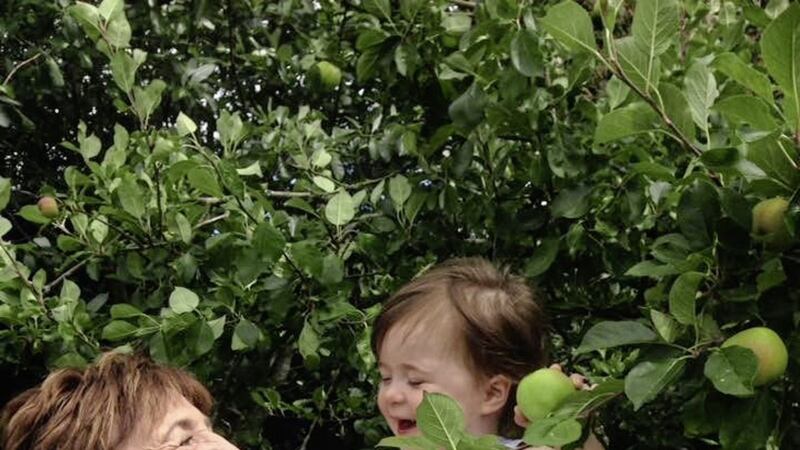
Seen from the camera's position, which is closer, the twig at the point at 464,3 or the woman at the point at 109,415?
the woman at the point at 109,415

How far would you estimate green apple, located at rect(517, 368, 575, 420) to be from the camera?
1.29 meters

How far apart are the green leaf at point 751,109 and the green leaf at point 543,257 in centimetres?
81

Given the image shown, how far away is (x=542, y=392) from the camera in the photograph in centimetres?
131

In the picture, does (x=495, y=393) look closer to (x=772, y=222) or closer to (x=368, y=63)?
(x=368, y=63)

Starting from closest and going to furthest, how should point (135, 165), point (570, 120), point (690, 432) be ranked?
point (690, 432) → point (570, 120) → point (135, 165)

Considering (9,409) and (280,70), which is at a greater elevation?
(9,409)

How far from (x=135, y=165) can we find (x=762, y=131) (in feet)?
5.25

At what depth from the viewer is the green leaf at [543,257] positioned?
194 cm

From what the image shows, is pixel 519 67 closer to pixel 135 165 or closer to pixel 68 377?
pixel 68 377

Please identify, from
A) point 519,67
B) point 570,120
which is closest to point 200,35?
point 570,120

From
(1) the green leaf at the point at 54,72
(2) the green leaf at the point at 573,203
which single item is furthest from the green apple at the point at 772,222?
(1) the green leaf at the point at 54,72

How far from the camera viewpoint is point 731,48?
205 cm

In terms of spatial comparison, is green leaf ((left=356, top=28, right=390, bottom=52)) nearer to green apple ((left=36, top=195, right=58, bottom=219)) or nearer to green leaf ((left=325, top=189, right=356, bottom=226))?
green leaf ((left=325, top=189, right=356, bottom=226))

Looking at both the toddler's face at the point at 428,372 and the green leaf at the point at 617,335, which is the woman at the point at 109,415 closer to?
the toddler's face at the point at 428,372
